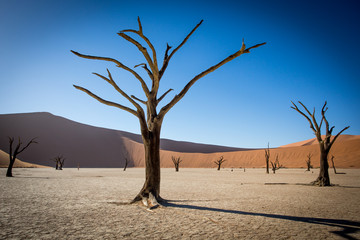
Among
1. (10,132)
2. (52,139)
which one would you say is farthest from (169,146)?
(10,132)

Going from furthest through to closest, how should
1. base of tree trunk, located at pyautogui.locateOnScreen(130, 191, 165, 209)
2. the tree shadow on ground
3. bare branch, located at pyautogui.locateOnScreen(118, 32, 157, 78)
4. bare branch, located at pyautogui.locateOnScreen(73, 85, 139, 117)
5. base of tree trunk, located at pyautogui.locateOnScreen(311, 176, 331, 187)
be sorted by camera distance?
base of tree trunk, located at pyautogui.locateOnScreen(311, 176, 331, 187) < bare branch, located at pyautogui.locateOnScreen(73, 85, 139, 117) < base of tree trunk, located at pyautogui.locateOnScreen(130, 191, 165, 209) < bare branch, located at pyautogui.locateOnScreen(118, 32, 157, 78) < the tree shadow on ground

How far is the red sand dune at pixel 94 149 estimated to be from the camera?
2648 inches

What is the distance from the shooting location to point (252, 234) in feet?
12.5

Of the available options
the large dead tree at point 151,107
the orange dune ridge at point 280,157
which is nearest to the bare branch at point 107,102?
the large dead tree at point 151,107

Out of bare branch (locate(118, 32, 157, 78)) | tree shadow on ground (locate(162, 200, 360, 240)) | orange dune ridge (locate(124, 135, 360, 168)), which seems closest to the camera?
tree shadow on ground (locate(162, 200, 360, 240))

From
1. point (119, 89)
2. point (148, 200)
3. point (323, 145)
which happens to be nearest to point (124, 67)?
point (119, 89)

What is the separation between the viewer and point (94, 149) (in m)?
83.7

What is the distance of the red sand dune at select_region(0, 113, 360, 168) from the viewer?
67.2 m

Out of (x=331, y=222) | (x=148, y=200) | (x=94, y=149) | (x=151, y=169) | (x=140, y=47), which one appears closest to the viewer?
(x=331, y=222)

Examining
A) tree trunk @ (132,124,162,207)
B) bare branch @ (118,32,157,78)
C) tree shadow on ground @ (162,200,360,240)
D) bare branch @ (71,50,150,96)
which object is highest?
bare branch @ (118,32,157,78)

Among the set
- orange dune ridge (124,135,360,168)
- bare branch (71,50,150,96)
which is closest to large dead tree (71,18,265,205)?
bare branch (71,50,150,96)

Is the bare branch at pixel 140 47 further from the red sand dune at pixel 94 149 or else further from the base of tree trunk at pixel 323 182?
the red sand dune at pixel 94 149

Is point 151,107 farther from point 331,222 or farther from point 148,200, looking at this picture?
point 331,222

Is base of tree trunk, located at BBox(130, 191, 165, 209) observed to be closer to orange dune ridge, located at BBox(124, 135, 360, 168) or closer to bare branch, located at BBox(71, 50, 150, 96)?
bare branch, located at BBox(71, 50, 150, 96)
